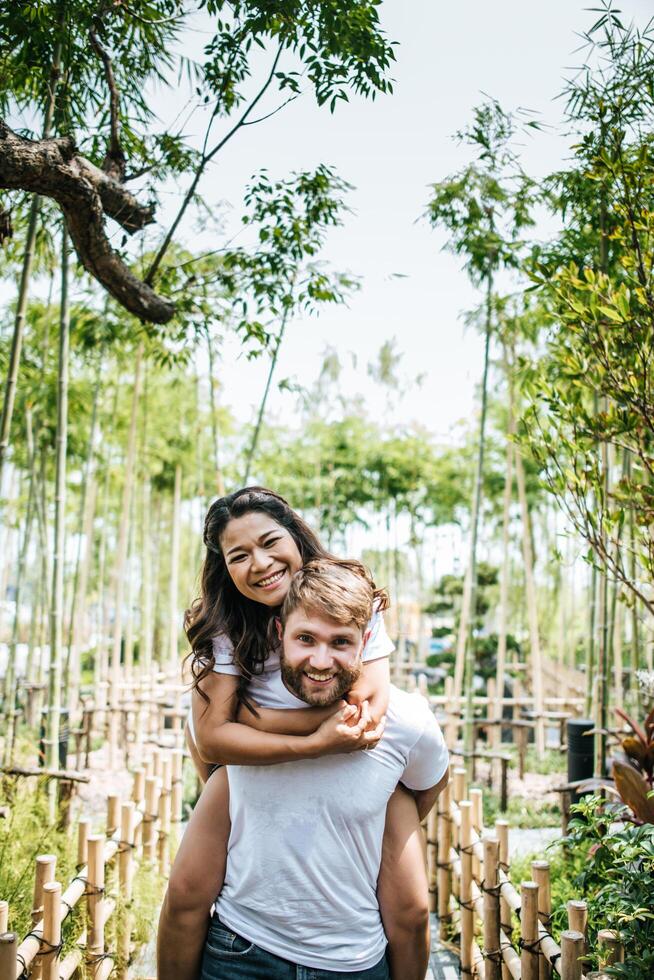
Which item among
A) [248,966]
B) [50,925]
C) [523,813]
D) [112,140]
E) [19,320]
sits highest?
[112,140]

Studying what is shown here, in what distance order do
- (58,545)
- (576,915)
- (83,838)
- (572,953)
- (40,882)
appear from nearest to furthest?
(572,953)
(576,915)
(40,882)
(83,838)
(58,545)

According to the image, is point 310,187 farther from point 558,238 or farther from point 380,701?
point 380,701

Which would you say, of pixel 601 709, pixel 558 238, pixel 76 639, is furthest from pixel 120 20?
pixel 76 639

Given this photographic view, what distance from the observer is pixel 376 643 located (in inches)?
58.8

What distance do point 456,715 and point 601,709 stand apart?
2.71 m

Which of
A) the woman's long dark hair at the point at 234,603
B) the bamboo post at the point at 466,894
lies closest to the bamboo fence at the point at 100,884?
the woman's long dark hair at the point at 234,603

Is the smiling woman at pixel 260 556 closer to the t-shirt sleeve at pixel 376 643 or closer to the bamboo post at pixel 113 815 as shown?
the t-shirt sleeve at pixel 376 643

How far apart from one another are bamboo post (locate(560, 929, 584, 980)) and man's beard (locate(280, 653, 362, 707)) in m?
0.99

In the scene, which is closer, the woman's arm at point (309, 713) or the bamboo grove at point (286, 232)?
the woman's arm at point (309, 713)

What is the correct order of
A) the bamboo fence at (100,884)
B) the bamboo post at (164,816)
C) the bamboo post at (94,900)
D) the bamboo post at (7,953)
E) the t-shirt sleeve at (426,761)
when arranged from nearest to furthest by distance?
the t-shirt sleeve at (426,761) → the bamboo post at (7,953) → the bamboo fence at (100,884) → the bamboo post at (94,900) → the bamboo post at (164,816)

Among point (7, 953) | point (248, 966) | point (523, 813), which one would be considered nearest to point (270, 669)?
point (248, 966)

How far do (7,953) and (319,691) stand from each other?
3.18 feet

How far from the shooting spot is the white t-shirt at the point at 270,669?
1.42 metres

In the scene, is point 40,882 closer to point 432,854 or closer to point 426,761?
point 426,761
